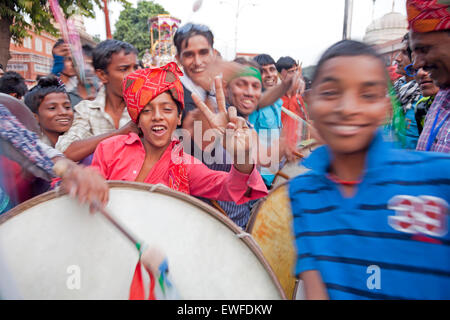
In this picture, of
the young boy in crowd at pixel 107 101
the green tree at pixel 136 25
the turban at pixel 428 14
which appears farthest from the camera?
the green tree at pixel 136 25

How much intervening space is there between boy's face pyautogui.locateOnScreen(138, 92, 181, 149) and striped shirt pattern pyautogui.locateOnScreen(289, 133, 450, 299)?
3.37 feet

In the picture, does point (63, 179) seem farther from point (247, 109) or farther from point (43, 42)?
point (43, 42)

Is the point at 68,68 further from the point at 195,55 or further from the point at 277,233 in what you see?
the point at 277,233

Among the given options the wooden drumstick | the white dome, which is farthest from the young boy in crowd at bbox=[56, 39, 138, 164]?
the white dome

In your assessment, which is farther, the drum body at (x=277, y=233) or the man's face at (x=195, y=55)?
the man's face at (x=195, y=55)

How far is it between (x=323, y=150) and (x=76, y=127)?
6.26 ft

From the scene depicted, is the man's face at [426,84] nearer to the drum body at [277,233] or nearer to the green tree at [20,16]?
the drum body at [277,233]

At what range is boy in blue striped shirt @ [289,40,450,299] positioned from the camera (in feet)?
3.20

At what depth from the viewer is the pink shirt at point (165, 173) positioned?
183 centimetres

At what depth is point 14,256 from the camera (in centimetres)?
131

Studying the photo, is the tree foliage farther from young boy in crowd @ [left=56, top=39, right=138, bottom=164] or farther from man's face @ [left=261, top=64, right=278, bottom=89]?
young boy in crowd @ [left=56, top=39, right=138, bottom=164]

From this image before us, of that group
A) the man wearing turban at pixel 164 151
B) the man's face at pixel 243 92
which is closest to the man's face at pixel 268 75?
the man's face at pixel 243 92

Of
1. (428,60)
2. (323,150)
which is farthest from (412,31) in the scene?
(323,150)

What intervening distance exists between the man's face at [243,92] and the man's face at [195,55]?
29cm
